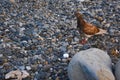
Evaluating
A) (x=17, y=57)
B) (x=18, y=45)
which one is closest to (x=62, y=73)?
(x=17, y=57)

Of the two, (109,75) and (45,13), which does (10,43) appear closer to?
(45,13)

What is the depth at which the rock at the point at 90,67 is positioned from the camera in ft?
14.7

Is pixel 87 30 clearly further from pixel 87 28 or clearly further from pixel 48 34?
pixel 48 34

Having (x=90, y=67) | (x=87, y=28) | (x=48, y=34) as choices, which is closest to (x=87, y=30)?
(x=87, y=28)

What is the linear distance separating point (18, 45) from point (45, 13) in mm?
1953

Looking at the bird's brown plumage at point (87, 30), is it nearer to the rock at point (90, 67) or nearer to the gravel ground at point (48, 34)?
the gravel ground at point (48, 34)

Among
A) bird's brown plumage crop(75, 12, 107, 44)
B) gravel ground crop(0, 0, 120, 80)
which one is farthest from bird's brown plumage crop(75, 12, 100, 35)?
gravel ground crop(0, 0, 120, 80)

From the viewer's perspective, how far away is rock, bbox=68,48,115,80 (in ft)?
14.7

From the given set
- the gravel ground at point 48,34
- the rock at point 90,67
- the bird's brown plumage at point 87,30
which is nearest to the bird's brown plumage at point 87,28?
the bird's brown plumage at point 87,30

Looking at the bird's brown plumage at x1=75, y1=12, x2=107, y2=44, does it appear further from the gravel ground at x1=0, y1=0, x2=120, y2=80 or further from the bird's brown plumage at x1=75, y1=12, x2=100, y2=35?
the gravel ground at x1=0, y1=0, x2=120, y2=80

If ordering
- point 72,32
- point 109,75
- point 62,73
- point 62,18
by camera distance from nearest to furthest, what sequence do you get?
point 109,75 < point 62,73 < point 72,32 < point 62,18

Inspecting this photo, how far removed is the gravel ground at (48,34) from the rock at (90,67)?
0.60 metres

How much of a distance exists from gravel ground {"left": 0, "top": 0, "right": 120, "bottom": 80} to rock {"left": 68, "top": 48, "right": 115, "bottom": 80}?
23.6 inches

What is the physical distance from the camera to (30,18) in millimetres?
8008
